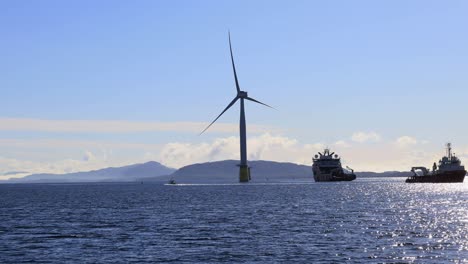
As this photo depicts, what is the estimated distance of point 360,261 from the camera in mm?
59844

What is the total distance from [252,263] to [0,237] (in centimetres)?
3714

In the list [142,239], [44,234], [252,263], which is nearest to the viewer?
[252,263]

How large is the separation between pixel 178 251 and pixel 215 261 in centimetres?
782

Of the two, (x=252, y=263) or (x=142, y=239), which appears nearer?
(x=252, y=263)

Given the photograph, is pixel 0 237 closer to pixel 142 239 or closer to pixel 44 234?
pixel 44 234

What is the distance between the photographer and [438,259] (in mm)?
60344

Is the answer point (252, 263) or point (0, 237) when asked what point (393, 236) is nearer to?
point (252, 263)

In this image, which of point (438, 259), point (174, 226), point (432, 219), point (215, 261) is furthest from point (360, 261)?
point (432, 219)

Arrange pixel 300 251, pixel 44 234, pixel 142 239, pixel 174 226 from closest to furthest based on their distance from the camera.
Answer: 1. pixel 300 251
2. pixel 142 239
3. pixel 44 234
4. pixel 174 226

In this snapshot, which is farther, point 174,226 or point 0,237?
point 174,226

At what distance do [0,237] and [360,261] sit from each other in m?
44.5

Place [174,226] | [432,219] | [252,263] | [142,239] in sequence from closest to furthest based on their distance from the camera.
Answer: [252,263]
[142,239]
[174,226]
[432,219]

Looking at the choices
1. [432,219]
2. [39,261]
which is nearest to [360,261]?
[39,261]

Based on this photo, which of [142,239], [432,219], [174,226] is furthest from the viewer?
[432,219]
